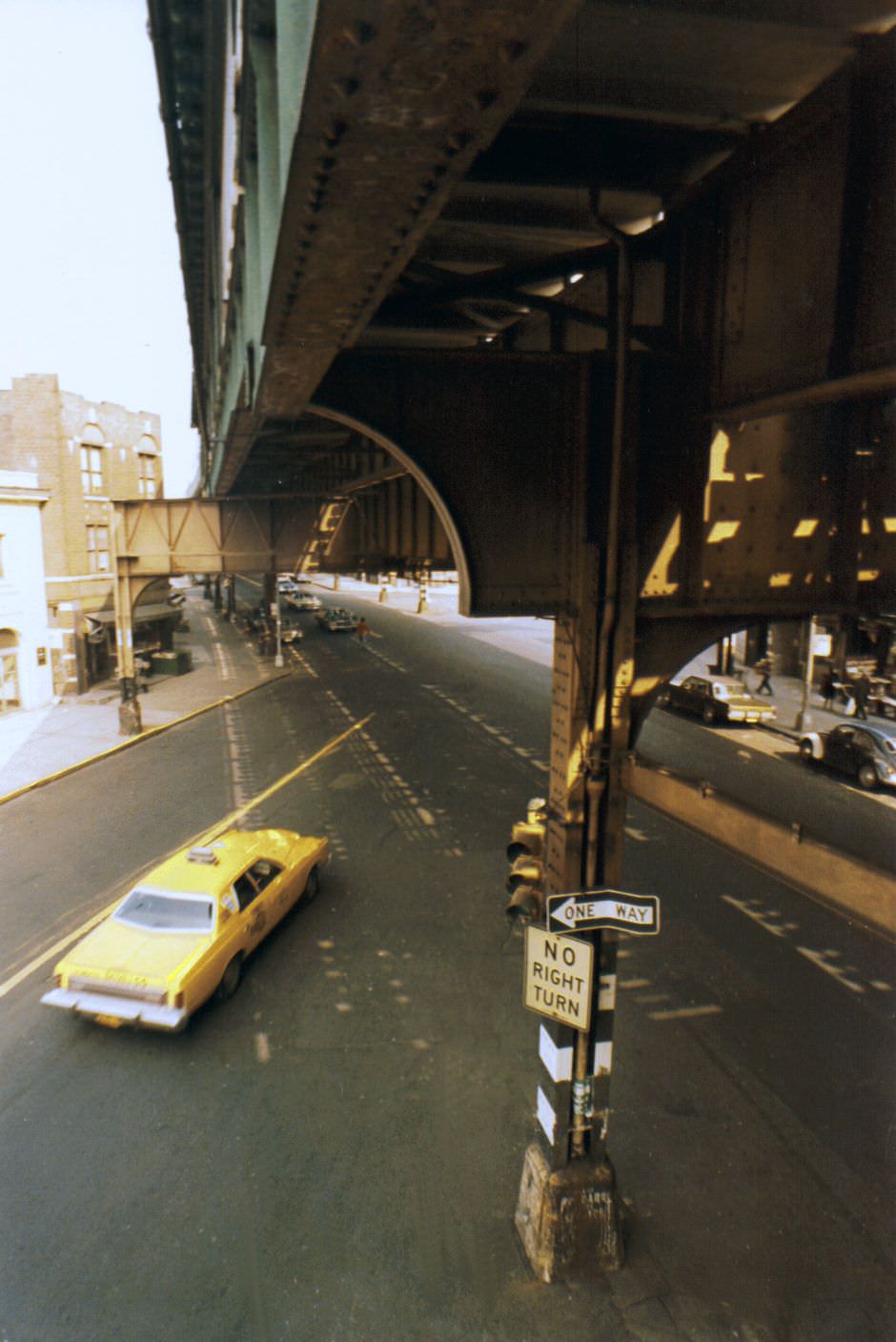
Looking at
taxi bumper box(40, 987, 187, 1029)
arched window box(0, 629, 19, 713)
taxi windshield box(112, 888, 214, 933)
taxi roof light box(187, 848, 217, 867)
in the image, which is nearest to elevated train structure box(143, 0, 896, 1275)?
taxi bumper box(40, 987, 187, 1029)

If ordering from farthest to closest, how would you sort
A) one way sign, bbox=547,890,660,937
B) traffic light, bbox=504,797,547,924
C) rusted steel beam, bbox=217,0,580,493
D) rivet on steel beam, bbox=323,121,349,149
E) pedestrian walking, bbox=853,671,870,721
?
pedestrian walking, bbox=853,671,870,721 < traffic light, bbox=504,797,547,924 < one way sign, bbox=547,890,660,937 < rivet on steel beam, bbox=323,121,349,149 < rusted steel beam, bbox=217,0,580,493

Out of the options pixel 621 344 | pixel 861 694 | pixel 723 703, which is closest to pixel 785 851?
pixel 621 344

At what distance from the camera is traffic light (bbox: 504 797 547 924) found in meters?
5.96

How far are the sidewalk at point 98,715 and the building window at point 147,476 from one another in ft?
25.6

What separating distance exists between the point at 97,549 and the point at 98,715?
12.0 metres

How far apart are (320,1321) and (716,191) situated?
783 cm

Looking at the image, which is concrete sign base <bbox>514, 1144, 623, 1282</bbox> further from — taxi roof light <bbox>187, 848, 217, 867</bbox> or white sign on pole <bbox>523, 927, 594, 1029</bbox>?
taxi roof light <bbox>187, 848, 217, 867</bbox>

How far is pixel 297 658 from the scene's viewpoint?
36.8 meters

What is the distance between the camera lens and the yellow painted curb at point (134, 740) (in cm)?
1722

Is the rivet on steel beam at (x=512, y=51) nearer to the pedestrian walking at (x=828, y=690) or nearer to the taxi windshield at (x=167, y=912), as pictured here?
the taxi windshield at (x=167, y=912)

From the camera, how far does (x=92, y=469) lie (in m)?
34.0

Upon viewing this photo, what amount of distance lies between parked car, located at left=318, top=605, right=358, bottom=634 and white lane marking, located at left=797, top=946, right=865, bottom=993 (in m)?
39.2

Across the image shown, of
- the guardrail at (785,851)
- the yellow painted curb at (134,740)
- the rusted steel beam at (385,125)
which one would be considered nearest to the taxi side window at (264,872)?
the guardrail at (785,851)

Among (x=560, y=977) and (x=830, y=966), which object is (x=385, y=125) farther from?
(x=830, y=966)
